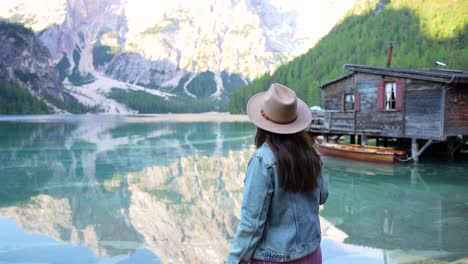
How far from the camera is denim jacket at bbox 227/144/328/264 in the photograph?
119 inches

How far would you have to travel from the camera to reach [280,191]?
3088 mm

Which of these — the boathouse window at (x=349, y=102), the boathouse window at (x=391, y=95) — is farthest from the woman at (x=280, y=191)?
the boathouse window at (x=349, y=102)

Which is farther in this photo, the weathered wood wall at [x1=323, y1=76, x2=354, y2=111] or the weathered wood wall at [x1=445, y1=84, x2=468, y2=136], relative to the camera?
the weathered wood wall at [x1=323, y1=76, x2=354, y2=111]

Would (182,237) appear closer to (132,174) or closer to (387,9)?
(132,174)

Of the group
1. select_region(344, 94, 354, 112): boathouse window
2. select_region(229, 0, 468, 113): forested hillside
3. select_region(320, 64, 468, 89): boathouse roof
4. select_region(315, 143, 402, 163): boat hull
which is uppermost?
select_region(229, 0, 468, 113): forested hillside

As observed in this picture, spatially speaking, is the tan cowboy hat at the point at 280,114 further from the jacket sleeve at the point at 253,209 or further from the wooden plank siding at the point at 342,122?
the wooden plank siding at the point at 342,122

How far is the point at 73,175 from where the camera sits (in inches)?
736

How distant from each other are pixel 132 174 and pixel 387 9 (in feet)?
353

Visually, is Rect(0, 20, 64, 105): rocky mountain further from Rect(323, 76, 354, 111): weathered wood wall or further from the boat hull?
the boat hull

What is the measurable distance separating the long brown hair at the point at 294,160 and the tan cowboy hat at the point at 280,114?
0.08 meters

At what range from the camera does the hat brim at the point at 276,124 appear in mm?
3143

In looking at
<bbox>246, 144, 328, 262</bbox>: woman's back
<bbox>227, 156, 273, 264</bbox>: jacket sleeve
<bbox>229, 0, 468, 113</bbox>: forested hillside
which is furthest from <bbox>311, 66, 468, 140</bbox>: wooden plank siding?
<bbox>229, 0, 468, 113</bbox>: forested hillside

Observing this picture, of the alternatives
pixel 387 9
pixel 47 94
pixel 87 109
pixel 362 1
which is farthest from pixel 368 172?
pixel 87 109

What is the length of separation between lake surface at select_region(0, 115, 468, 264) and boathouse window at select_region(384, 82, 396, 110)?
11.7 feet
